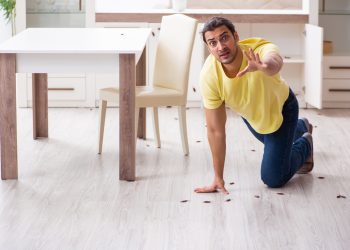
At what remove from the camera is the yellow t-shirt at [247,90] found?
3863 millimetres

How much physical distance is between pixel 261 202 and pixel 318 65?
2.23 m

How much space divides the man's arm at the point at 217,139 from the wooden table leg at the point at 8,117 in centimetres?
97

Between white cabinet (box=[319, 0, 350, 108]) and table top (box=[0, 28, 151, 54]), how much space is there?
1.72 meters

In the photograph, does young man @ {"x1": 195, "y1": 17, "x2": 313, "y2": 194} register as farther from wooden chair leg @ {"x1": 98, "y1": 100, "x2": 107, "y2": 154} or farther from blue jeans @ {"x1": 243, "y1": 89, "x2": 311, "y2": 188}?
wooden chair leg @ {"x1": 98, "y1": 100, "x2": 107, "y2": 154}

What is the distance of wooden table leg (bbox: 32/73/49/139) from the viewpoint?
207 inches

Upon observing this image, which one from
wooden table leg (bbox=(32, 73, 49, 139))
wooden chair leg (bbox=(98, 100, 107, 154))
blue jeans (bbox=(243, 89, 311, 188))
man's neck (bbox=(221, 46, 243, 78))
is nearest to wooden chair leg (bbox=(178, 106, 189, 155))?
wooden chair leg (bbox=(98, 100, 107, 154))

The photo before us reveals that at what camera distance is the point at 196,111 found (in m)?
6.45

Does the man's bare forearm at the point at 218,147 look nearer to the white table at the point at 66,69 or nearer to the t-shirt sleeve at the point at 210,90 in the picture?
the t-shirt sleeve at the point at 210,90

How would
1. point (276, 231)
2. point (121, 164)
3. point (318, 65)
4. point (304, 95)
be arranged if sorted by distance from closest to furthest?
point (276, 231) < point (121, 164) < point (318, 65) < point (304, 95)

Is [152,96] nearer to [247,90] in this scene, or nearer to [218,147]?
[218,147]

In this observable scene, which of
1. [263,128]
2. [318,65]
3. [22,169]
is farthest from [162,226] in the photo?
[318,65]

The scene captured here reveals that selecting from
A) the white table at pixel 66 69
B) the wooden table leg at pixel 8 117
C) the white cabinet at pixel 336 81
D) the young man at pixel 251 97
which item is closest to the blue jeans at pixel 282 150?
the young man at pixel 251 97

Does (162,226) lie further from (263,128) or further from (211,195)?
(263,128)

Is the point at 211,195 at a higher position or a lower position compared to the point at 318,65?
lower
